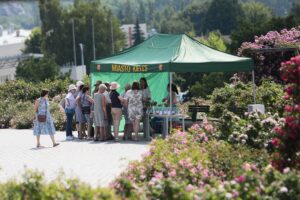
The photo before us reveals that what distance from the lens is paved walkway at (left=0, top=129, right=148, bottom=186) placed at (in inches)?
534

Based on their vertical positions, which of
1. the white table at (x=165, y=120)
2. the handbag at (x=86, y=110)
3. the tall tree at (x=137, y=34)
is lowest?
the white table at (x=165, y=120)

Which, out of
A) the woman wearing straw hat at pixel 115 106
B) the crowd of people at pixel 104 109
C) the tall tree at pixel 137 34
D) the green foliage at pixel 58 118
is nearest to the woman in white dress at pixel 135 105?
the crowd of people at pixel 104 109

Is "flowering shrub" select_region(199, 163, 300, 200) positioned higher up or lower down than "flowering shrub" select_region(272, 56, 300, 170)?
lower down

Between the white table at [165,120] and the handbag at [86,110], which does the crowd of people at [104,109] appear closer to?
the handbag at [86,110]

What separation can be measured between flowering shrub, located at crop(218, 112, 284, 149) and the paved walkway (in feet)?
5.59

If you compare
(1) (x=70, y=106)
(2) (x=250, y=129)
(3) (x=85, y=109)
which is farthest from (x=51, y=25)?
(2) (x=250, y=129)

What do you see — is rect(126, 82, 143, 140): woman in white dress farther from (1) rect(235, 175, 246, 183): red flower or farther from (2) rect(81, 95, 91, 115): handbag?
(1) rect(235, 175, 246, 183): red flower

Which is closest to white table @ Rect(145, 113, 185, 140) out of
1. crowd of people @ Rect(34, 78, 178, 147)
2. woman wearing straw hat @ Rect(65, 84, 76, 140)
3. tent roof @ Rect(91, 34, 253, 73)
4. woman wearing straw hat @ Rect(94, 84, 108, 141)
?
crowd of people @ Rect(34, 78, 178, 147)

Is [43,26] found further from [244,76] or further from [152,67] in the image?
[152,67]

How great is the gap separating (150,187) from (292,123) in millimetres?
2017

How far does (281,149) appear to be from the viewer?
371 inches

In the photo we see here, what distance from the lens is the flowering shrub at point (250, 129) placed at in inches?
458

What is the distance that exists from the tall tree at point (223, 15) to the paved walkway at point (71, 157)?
121759 mm

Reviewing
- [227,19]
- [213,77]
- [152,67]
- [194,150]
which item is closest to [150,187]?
[194,150]
